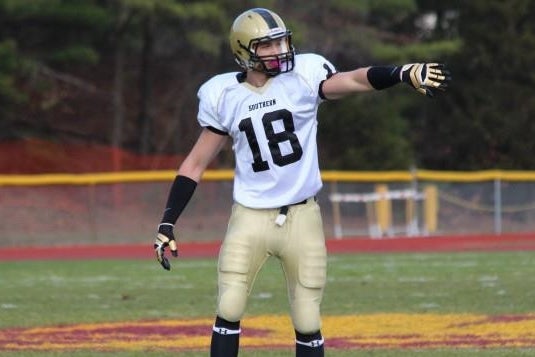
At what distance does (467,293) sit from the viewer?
1058 centimetres

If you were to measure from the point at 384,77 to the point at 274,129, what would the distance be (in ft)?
1.77

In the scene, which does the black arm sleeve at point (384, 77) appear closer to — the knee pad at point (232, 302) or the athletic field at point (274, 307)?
the knee pad at point (232, 302)

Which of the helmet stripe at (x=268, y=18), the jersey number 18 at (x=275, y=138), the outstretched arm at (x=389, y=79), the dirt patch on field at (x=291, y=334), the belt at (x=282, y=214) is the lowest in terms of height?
the dirt patch on field at (x=291, y=334)

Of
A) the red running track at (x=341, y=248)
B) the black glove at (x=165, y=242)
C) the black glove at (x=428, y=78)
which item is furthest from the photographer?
the red running track at (x=341, y=248)

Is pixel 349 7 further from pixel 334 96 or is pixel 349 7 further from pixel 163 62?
pixel 334 96

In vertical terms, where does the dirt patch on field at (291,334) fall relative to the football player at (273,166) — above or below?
below

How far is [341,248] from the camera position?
1805 centimetres

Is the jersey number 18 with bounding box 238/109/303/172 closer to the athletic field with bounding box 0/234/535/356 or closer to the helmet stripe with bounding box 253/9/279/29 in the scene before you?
the helmet stripe with bounding box 253/9/279/29

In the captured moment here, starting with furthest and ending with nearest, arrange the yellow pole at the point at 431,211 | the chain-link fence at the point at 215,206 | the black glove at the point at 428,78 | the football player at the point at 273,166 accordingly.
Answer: the yellow pole at the point at 431,211 < the chain-link fence at the point at 215,206 < the football player at the point at 273,166 < the black glove at the point at 428,78

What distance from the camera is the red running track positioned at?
1739cm

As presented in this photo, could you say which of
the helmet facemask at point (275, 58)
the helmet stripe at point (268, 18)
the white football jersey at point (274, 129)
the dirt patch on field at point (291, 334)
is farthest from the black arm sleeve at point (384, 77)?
the dirt patch on field at point (291, 334)

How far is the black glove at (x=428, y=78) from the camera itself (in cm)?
535

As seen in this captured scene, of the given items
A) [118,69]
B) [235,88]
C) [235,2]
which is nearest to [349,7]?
[235,2]

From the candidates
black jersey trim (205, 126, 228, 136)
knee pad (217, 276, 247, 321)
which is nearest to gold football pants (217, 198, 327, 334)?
knee pad (217, 276, 247, 321)
